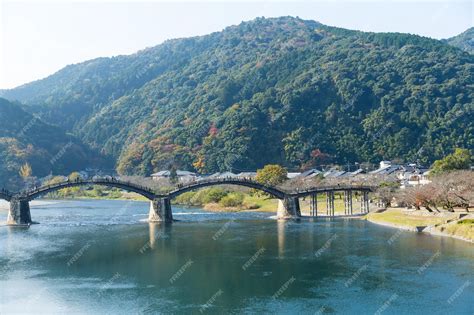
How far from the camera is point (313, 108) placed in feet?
447

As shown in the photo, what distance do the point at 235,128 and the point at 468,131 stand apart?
149ft

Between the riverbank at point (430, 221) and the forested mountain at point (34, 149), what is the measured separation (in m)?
84.5

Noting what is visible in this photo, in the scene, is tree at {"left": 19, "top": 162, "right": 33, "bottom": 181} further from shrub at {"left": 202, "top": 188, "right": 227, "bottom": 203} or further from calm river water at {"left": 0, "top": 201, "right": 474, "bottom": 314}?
calm river water at {"left": 0, "top": 201, "right": 474, "bottom": 314}

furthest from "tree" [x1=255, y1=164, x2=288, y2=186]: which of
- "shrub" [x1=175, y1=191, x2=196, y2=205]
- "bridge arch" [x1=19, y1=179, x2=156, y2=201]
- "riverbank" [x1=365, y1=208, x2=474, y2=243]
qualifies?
"bridge arch" [x1=19, y1=179, x2=156, y2=201]

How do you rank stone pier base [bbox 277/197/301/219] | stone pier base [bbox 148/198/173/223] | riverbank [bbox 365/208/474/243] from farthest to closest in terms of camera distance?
stone pier base [bbox 277/197/301/219] < stone pier base [bbox 148/198/173/223] < riverbank [bbox 365/208/474/243]

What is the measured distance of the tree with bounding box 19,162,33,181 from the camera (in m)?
126

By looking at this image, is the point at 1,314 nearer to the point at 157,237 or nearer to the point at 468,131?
the point at 157,237

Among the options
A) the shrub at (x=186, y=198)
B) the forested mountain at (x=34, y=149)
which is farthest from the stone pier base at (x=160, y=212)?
the forested mountain at (x=34, y=149)

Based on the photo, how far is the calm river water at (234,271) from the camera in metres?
29.9

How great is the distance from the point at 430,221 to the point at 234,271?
78.6 feet

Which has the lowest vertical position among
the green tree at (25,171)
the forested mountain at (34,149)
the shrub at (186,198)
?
the shrub at (186,198)

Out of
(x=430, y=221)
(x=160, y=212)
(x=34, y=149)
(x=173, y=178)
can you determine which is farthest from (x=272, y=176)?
(x=34, y=149)

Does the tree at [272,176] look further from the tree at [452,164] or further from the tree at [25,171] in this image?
the tree at [25,171]

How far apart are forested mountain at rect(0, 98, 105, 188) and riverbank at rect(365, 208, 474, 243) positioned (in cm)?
8452
